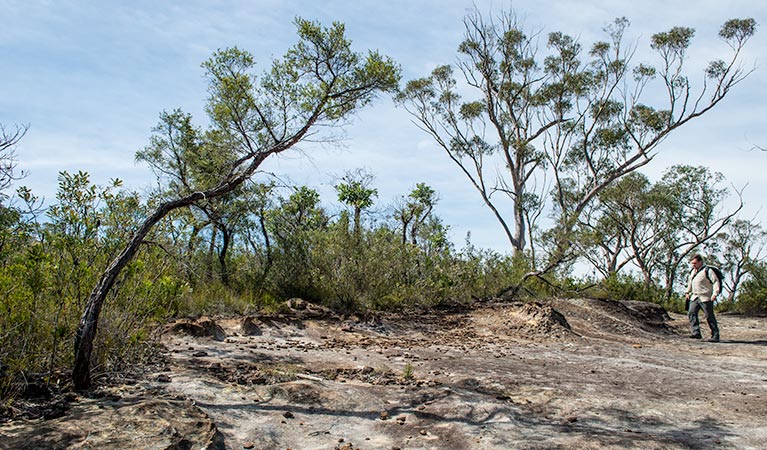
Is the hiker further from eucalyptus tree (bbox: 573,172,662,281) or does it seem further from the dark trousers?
eucalyptus tree (bbox: 573,172,662,281)

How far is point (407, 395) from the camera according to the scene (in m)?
5.14

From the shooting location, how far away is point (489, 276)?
556 inches

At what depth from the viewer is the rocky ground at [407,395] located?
386 centimetres

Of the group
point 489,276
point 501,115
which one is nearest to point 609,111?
point 501,115

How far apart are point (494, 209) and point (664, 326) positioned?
14.8m

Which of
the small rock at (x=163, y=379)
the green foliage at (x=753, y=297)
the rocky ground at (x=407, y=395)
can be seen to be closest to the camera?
the rocky ground at (x=407, y=395)

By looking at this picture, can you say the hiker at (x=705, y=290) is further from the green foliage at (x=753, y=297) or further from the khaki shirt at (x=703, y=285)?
the green foliage at (x=753, y=297)

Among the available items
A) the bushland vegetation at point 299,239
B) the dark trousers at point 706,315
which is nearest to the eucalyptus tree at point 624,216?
the bushland vegetation at point 299,239

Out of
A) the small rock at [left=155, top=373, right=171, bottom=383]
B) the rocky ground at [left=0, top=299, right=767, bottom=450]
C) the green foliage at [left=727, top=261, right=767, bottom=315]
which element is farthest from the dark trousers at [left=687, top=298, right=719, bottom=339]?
the small rock at [left=155, top=373, right=171, bottom=383]

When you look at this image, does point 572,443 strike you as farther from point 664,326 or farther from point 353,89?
point 664,326

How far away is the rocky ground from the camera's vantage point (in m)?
3.86

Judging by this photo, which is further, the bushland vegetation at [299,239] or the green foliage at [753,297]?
the green foliage at [753,297]

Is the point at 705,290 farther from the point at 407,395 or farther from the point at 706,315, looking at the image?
the point at 407,395

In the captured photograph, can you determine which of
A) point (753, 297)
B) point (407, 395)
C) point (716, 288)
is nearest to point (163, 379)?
point (407, 395)
